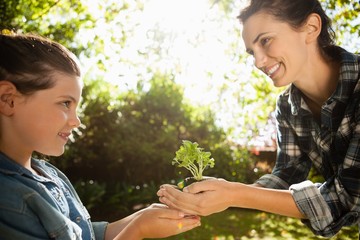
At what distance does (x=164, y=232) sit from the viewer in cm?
219

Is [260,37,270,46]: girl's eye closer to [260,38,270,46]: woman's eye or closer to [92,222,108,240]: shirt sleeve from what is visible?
[260,38,270,46]: woman's eye

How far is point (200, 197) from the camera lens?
2.27 m

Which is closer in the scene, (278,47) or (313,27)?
(278,47)

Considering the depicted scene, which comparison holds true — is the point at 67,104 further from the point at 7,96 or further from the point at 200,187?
the point at 200,187

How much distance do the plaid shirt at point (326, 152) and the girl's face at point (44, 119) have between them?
1375mm

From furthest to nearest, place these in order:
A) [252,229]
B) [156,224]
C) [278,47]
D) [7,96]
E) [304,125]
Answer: [252,229] < [304,125] < [278,47] < [156,224] < [7,96]

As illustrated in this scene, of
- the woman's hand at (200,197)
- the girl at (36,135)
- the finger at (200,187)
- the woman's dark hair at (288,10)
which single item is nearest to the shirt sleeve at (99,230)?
the girl at (36,135)

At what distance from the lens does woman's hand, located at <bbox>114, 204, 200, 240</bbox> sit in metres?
2.12

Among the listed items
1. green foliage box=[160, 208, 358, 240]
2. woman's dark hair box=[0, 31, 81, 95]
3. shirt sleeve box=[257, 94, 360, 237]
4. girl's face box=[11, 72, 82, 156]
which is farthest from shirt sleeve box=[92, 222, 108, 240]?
green foliage box=[160, 208, 358, 240]

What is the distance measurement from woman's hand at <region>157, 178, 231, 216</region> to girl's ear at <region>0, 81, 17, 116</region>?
95 centimetres

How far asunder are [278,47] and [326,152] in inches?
32.2

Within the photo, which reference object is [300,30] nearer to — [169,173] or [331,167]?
[331,167]

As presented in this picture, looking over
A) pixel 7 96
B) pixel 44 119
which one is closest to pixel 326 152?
pixel 44 119

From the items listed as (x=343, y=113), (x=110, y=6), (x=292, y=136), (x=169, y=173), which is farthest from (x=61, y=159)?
(x=343, y=113)
